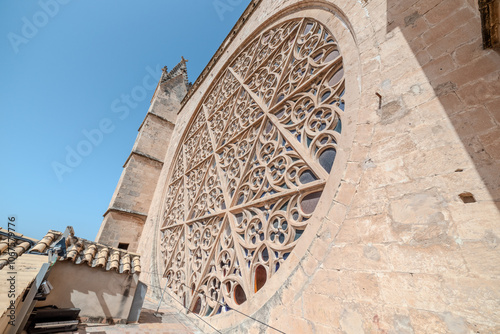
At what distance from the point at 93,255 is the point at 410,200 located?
4184 mm

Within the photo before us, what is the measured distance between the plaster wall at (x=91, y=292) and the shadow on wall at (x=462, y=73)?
13.7ft

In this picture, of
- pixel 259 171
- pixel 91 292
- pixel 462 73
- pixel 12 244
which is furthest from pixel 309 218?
pixel 12 244

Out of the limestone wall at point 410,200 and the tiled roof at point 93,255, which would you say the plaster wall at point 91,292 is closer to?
the tiled roof at point 93,255

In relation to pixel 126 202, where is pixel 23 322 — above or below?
below

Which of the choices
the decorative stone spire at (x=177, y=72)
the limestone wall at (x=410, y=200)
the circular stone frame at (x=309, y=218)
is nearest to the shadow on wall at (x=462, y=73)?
the limestone wall at (x=410, y=200)

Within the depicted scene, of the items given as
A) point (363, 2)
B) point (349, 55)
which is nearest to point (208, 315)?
point (349, 55)

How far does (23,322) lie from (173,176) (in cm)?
594

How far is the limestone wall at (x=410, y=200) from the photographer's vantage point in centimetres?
119

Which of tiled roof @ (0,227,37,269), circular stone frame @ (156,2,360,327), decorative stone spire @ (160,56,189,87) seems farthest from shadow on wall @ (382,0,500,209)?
decorative stone spire @ (160,56,189,87)

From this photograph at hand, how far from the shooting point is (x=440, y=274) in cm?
122

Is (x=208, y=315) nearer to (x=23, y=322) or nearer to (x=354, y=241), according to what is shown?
(x=23, y=322)

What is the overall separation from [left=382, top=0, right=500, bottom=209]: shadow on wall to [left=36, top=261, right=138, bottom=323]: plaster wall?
417cm

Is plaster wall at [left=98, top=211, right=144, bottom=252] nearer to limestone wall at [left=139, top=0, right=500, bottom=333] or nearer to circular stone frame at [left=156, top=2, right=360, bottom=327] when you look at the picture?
circular stone frame at [left=156, top=2, right=360, bottom=327]

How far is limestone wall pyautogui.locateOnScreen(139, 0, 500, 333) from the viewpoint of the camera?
3.89 ft
